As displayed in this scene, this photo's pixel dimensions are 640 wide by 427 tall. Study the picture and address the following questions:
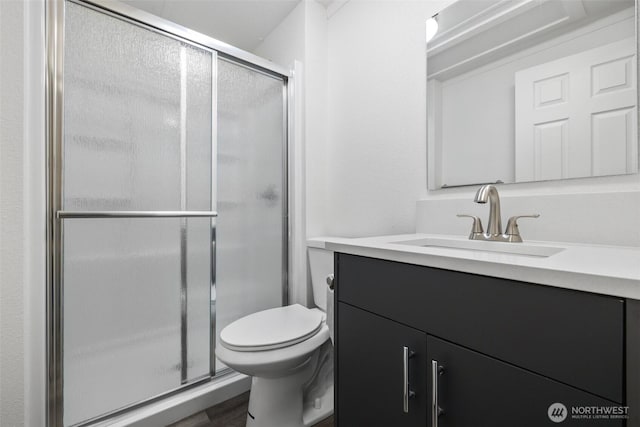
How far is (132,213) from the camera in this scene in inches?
49.3

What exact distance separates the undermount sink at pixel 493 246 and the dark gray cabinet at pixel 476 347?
327 mm

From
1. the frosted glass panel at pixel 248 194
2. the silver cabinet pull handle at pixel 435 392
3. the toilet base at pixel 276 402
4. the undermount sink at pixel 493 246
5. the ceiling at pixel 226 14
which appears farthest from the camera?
the ceiling at pixel 226 14

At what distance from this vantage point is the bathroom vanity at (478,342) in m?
0.45

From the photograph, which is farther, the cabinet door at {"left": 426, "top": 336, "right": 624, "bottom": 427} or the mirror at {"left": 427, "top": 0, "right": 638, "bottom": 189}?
the mirror at {"left": 427, "top": 0, "right": 638, "bottom": 189}

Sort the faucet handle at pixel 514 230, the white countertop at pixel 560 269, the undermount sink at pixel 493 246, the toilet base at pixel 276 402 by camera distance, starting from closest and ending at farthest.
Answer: the white countertop at pixel 560 269, the undermount sink at pixel 493 246, the faucet handle at pixel 514 230, the toilet base at pixel 276 402

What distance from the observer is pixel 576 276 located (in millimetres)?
469

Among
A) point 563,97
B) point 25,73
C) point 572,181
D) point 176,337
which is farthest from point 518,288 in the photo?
point 25,73

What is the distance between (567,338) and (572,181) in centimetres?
69

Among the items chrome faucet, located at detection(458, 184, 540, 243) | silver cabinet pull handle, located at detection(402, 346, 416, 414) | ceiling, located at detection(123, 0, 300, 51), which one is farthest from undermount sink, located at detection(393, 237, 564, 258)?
ceiling, located at detection(123, 0, 300, 51)

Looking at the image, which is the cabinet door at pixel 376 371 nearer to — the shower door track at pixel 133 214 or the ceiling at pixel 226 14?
the shower door track at pixel 133 214

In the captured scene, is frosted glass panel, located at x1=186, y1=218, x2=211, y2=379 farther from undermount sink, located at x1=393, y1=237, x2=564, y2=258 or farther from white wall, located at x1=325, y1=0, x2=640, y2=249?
undermount sink, located at x1=393, y1=237, x2=564, y2=258

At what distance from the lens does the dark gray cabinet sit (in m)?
0.46

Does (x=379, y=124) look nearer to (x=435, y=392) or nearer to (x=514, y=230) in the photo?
(x=514, y=230)

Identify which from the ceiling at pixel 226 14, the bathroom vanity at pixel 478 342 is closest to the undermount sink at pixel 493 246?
the bathroom vanity at pixel 478 342
